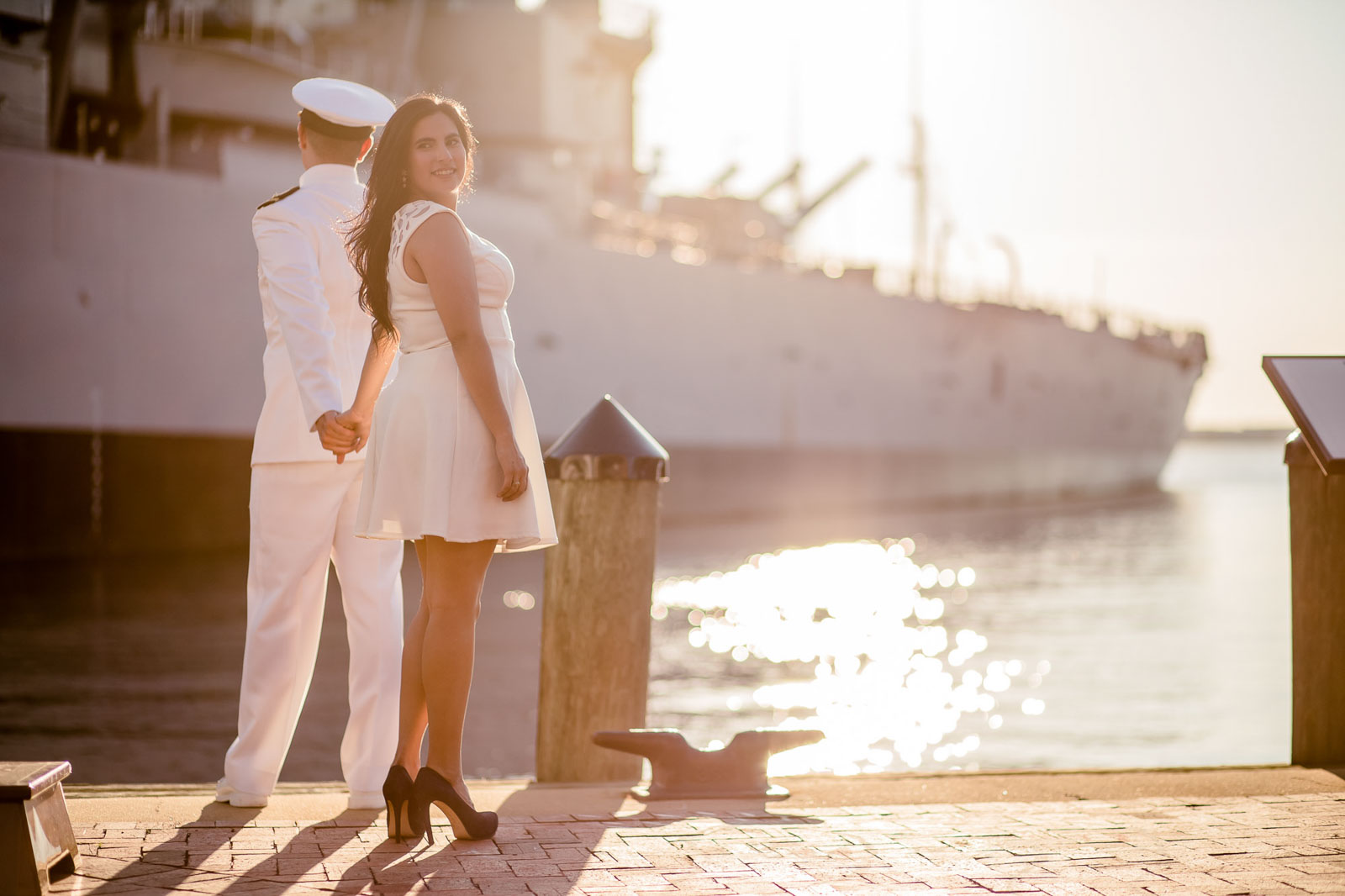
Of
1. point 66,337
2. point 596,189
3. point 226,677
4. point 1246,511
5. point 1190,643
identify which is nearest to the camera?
point 226,677

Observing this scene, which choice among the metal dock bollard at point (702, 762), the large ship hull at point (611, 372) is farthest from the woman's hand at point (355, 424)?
the large ship hull at point (611, 372)

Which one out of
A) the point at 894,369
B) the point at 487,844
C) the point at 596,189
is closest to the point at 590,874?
the point at 487,844

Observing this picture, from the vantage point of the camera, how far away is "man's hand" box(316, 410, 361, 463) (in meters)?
2.76

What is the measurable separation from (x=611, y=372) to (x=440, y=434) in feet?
69.4

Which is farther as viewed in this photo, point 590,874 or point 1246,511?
point 1246,511

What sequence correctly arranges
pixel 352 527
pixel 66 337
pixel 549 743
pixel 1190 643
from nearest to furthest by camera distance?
pixel 352 527
pixel 549 743
pixel 1190 643
pixel 66 337

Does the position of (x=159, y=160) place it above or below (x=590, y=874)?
above

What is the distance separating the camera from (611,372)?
931 inches

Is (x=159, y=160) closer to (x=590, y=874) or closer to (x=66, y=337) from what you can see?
(x=66, y=337)

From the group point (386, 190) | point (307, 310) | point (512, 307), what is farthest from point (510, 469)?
point (512, 307)

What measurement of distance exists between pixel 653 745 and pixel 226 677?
19.6 feet

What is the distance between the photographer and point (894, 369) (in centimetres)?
3130

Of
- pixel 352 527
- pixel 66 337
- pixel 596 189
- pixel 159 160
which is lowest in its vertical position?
pixel 352 527

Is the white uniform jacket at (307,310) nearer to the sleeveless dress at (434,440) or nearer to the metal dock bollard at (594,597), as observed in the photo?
the sleeveless dress at (434,440)
